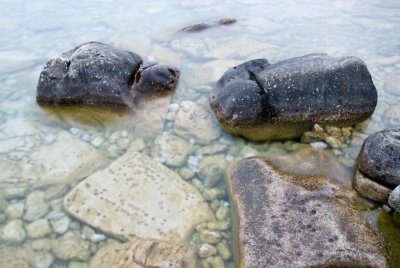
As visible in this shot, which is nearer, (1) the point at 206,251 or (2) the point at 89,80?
(1) the point at 206,251

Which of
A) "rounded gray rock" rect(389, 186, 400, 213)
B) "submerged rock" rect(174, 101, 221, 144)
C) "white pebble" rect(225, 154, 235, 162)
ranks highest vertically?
"rounded gray rock" rect(389, 186, 400, 213)

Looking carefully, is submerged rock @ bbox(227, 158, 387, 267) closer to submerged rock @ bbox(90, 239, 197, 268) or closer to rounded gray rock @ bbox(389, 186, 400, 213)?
rounded gray rock @ bbox(389, 186, 400, 213)

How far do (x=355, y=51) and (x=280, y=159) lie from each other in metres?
3.92

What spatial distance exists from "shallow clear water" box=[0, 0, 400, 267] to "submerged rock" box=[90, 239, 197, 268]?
0.58 ft

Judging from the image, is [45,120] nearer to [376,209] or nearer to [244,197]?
[244,197]

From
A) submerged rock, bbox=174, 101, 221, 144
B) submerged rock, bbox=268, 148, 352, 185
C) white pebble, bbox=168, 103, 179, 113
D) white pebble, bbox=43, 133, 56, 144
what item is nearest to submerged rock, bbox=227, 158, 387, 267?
submerged rock, bbox=268, 148, 352, 185

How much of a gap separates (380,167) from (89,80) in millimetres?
4016

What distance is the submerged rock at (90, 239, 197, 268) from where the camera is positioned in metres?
3.51

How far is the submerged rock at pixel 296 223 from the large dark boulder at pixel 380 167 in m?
0.22

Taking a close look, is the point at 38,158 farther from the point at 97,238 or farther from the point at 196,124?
the point at 196,124

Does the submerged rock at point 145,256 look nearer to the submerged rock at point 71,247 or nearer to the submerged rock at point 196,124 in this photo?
the submerged rock at point 71,247

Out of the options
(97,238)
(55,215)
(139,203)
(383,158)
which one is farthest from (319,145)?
(55,215)

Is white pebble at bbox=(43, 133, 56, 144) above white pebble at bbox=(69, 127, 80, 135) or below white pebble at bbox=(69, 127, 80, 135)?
below

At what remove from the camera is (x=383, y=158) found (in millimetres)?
4008
